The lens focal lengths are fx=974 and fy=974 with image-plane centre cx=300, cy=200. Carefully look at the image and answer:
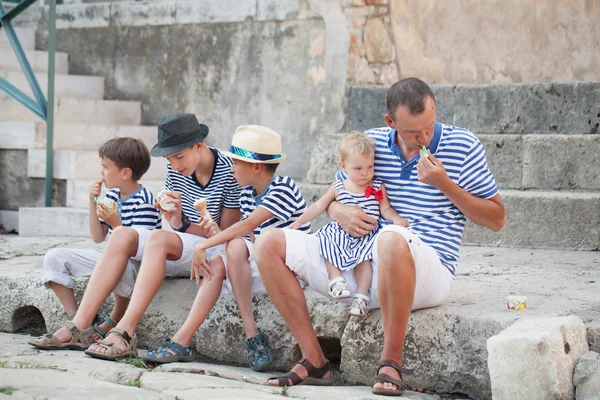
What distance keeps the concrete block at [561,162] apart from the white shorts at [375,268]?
82.5 inches

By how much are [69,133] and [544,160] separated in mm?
3757

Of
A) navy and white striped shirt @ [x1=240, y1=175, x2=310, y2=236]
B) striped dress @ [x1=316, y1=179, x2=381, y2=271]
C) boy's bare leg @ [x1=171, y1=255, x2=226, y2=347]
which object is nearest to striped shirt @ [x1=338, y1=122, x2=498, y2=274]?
striped dress @ [x1=316, y1=179, x2=381, y2=271]

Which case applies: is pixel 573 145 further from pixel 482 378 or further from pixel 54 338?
pixel 54 338

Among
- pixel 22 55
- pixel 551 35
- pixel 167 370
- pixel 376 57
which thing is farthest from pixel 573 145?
pixel 22 55

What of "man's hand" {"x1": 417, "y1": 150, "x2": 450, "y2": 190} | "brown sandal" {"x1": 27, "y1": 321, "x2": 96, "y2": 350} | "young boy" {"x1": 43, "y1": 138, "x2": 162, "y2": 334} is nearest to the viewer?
"man's hand" {"x1": 417, "y1": 150, "x2": 450, "y2": 190}

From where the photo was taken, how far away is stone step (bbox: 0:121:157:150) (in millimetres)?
7570

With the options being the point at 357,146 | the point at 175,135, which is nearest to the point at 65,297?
the point at 175,135

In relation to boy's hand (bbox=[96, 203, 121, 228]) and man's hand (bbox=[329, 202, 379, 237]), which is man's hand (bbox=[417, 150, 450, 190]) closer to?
man's hand (bbox=[329, 202, 379, 237])

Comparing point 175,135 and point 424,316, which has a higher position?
point 175,135

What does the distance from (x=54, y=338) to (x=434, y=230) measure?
73.6 inches

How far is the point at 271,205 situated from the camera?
4453mm

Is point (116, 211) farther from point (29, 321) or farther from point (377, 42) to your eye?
point (377, 42)

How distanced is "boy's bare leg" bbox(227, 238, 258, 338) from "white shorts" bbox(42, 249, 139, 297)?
0.67m

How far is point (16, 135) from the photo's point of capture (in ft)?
25.0
